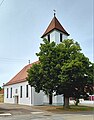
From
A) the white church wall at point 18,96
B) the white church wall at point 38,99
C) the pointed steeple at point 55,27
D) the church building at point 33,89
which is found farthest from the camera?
the pointed steeple at point 55,27

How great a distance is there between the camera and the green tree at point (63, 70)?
25.9 meters

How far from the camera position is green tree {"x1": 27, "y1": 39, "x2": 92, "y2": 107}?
25859 millimetres

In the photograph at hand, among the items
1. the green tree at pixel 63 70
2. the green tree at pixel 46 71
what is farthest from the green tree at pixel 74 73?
the green tree at pixel 46 71

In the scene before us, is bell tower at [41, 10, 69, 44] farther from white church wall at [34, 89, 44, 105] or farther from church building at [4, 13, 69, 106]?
white church wall at [34, 89, 44, 105]

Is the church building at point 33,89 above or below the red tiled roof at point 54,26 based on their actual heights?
below

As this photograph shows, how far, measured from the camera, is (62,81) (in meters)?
25.4

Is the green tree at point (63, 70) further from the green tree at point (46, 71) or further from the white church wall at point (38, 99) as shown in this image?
the white church wall at point (38, 99)

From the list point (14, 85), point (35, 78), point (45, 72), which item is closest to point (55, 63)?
point (45, 72)

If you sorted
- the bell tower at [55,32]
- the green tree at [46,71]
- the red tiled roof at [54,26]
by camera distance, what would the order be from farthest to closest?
1. the red tiled roof at [54,26]
2. the bell tower at [55,32]
3. the green tree at [46,71]

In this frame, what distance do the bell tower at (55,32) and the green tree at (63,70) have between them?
13.5 metres

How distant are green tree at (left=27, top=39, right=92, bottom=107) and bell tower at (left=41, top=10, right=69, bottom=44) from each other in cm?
1354

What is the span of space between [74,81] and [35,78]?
5.37 meters

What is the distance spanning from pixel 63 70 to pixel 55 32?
1898cm

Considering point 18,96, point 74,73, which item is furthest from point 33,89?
point 74,73
